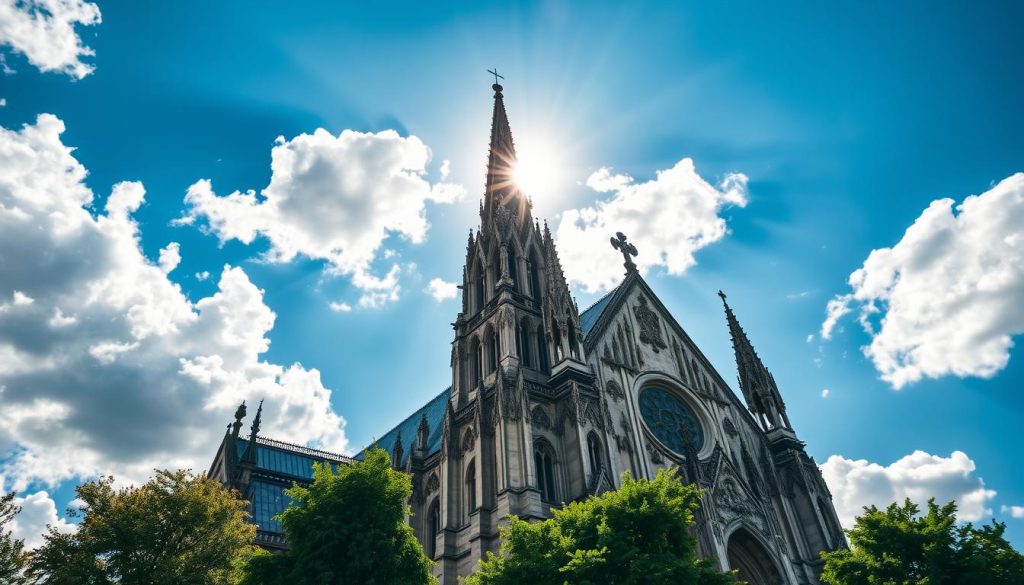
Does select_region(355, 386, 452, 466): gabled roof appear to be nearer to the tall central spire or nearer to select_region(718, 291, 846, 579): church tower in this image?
the tall central spire

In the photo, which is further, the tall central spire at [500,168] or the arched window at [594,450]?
the tall central spire at [500,168]

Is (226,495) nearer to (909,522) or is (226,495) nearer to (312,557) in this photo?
(312,557)

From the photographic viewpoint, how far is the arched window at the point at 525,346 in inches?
1280

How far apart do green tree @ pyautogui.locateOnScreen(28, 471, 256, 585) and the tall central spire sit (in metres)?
26.5

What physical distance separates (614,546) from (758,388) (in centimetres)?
2622

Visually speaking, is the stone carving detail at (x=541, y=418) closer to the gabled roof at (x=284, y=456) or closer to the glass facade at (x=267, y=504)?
the glass facade at (x=267, y=504)

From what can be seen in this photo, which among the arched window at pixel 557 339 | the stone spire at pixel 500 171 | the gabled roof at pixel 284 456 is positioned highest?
the stone spire at pixel 500 171

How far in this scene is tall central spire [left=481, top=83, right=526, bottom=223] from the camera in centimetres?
4425

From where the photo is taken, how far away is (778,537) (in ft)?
102

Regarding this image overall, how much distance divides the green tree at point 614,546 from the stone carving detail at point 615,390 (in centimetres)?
1220

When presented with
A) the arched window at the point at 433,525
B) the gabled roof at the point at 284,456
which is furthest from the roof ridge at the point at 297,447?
the arched window at the point at 433,525

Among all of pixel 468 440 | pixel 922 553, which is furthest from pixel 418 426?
pixel 922 553

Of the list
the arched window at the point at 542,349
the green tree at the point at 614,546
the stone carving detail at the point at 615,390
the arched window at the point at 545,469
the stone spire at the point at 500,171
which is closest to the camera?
the green tree at the point at 614,546

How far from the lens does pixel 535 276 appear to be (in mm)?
38781
